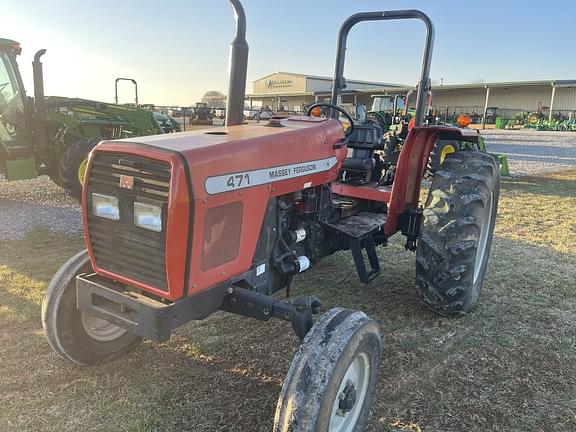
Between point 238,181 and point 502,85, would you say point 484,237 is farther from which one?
point 502,85

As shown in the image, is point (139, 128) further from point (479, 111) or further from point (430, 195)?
point (479, 111)

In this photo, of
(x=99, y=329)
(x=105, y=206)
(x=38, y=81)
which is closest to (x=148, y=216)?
(x=105, y=206)

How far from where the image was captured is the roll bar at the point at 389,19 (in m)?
3.87

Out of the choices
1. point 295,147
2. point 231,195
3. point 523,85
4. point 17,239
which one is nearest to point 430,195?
point 295,147

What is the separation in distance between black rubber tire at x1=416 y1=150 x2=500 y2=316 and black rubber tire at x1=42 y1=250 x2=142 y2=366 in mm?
2177

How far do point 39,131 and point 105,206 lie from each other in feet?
20.4

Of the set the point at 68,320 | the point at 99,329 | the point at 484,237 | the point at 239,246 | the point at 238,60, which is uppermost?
the point at 238,60

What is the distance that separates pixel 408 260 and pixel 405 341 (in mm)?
1808

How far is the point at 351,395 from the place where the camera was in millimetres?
2127

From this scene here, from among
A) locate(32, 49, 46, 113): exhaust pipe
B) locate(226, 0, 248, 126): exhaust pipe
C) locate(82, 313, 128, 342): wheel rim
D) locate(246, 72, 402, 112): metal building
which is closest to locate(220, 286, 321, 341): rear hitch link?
locate(82, 313, 128, 342): wheel rim

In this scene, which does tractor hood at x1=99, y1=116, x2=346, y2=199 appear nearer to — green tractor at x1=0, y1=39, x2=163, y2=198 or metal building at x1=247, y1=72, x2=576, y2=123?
green tractor at x1=0, y1=39, x2=163, y2=198

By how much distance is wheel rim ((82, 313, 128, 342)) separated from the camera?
9.03ft

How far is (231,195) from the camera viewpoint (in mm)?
2197

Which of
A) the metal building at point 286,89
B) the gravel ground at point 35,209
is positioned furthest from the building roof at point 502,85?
the gravel ground at point 35,209
